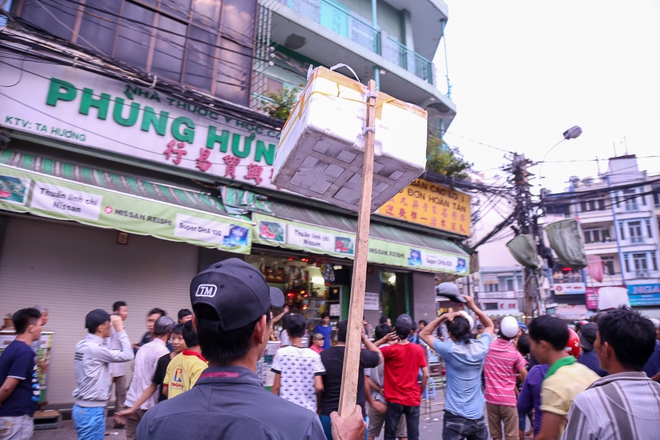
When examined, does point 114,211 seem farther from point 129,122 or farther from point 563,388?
point 563,388

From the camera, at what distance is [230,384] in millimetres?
1271

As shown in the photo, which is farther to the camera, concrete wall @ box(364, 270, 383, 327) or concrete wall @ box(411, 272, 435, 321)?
concrete wall @ box(411, 272, 435, 321)

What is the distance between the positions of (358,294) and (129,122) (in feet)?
23.1

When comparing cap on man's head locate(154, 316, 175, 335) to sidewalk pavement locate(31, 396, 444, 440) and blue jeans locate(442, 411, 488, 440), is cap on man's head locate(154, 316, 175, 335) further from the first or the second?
blue jeans locate(442, 411, 488, 440)

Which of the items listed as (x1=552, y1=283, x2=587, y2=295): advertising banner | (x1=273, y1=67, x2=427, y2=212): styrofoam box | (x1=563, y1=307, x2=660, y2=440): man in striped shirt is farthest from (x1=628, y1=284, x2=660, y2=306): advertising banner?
(x1=273, y1=67, x2=427, y2=212): styrofoam box

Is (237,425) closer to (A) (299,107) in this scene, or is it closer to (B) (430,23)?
(A) (299,107)

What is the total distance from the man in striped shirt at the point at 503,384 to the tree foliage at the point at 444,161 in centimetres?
792

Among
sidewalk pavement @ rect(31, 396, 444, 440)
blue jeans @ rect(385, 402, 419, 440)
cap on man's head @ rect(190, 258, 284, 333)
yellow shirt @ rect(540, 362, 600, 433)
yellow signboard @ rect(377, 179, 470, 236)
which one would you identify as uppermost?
yellow signboard @ rect(377, 179, 470, 236)

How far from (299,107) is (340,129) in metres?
0.47

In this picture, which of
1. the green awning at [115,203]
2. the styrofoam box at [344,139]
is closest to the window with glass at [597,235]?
the green awning at [115,203]

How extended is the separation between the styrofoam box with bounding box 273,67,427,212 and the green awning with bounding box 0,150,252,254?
15.0ft

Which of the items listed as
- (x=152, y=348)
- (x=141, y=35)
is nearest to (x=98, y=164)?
(x=141, y=35)

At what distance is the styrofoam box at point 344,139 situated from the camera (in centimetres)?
231

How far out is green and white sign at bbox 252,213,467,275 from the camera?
8.23 m
